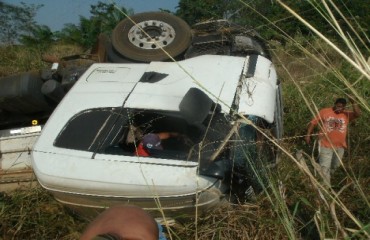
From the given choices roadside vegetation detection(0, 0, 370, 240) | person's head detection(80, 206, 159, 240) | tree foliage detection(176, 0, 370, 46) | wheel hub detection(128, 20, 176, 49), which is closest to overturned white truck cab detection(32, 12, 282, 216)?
roadside vegetation detection(0, 0, 370, 240)

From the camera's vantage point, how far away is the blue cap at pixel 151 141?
14.2 ft

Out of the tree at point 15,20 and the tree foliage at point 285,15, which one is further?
the tree at point 15,20

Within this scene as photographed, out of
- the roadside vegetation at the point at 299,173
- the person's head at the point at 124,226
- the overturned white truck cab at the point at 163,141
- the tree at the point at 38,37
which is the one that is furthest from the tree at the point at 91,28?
the person's head at the point at 124,226

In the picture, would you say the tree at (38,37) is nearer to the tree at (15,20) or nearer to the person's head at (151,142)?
the tree at (15,20)

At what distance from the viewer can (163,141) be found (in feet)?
14.7

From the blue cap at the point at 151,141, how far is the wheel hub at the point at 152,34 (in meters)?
1.74

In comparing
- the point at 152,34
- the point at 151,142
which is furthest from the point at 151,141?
the point at 152,34

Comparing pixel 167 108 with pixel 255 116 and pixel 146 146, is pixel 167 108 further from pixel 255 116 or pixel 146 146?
pixel 255 116

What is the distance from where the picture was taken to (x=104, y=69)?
17.9ft

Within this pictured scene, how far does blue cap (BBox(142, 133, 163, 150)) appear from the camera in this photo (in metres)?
4.33

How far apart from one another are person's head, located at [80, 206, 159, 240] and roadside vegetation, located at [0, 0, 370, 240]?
407mm

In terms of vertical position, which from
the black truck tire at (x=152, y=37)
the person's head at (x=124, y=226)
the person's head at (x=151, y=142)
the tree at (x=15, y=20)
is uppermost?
the person's head at (x=124, y=226)

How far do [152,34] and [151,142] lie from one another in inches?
84.6

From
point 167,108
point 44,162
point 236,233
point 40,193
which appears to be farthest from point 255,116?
point 40,193
